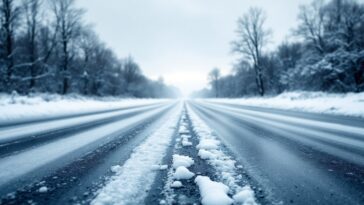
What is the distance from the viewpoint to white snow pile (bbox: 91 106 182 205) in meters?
1.66

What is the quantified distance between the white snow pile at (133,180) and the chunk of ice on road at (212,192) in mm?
518

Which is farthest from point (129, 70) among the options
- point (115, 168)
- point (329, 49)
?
point (115, 168)

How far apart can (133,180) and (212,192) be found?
87cm

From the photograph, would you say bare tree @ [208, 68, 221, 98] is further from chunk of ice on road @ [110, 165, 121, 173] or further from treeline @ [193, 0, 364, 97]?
chunk of ice on road @ [110, 165, 121, 173]

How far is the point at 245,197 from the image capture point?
164cm

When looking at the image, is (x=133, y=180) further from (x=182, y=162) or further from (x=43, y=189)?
(x=43, y=189)

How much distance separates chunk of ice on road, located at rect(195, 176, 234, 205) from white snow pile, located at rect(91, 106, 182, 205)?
52 centimetres

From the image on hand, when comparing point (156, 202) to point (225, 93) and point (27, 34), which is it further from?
point (225, 93)

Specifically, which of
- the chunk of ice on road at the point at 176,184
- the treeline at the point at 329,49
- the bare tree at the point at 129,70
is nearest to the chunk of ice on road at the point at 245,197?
the chunk of ice on road at the point at 176,184

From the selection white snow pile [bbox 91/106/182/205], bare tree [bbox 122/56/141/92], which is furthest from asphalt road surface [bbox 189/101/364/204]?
bare tree [bbox 122/56/141/92]

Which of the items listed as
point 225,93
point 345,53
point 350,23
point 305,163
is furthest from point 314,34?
point 225,93

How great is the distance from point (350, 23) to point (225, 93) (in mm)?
58097

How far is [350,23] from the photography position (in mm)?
17609

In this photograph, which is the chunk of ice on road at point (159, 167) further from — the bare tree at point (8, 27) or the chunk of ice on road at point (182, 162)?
the bare tree at point (8, 27)
